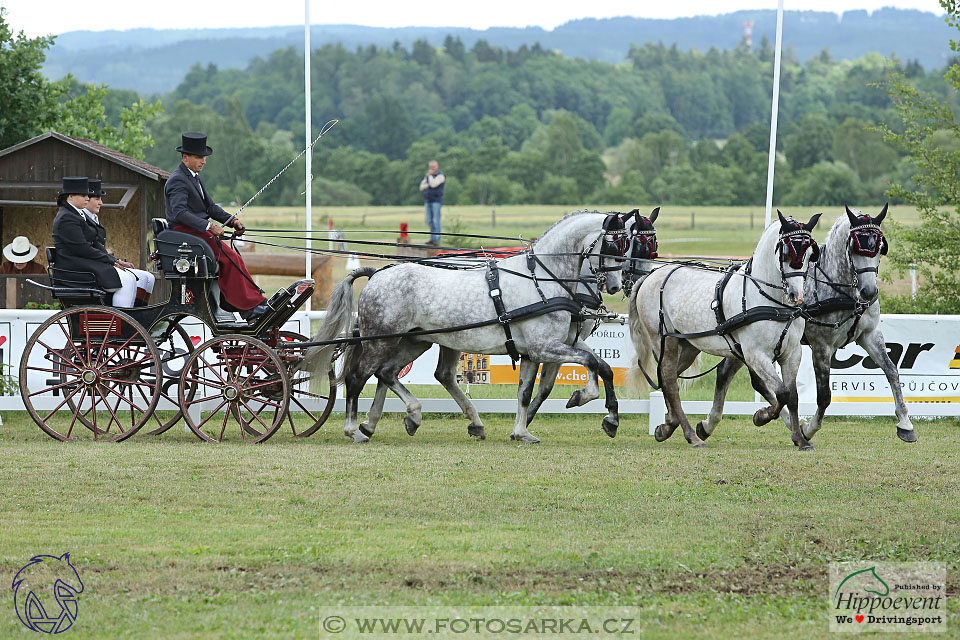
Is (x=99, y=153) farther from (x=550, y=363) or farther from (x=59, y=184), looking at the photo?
(x=550, y=363)

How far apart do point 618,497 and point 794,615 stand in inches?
106

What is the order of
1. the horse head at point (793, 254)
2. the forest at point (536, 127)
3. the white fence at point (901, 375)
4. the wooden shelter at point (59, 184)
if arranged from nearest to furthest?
the horse head at point (793, 254)
the white fence at point (901, 375)
the wooden shelter at point (59, 184)
the forest at point (536, 127)

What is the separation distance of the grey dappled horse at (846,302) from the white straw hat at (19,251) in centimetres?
909

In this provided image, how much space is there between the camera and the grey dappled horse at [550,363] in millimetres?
11273

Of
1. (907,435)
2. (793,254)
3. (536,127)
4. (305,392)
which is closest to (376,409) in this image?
(305,392)

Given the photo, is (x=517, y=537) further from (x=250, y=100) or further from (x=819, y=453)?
(x=250, y=100)

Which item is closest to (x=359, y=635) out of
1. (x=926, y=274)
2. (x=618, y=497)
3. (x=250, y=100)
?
(x=618, y=497)

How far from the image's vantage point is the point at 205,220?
10.5 m

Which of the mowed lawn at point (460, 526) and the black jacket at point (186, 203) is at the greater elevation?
the black jacket at point (186, 203)

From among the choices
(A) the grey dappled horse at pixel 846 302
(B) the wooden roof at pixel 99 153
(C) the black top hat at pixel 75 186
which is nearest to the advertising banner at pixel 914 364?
(A) the grey dappled horse at pixel 846 302

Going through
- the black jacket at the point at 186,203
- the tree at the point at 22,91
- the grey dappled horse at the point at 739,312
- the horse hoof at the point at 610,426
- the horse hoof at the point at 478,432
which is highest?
the tree at the point at 22,91

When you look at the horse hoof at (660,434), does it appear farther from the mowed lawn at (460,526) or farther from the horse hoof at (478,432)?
the horse hoof at (478,432)

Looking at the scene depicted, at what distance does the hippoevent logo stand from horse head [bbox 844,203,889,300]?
4518 mm

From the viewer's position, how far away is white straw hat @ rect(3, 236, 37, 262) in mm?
15461
